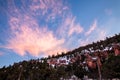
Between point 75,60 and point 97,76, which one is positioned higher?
point 75,60

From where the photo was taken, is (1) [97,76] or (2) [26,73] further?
(2) [26,73]

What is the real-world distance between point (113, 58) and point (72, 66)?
1619cm

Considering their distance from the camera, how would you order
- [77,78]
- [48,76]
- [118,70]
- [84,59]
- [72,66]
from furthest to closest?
[84,59] < [72,66] < [48,76] < [77,78] < [118,70]

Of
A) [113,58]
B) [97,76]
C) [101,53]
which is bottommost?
[97,76]

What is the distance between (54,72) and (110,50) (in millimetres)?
20132

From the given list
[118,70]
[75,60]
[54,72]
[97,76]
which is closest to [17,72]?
[54,72]

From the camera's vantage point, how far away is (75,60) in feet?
242

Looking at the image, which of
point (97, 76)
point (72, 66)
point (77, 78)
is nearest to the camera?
point (97, 76)

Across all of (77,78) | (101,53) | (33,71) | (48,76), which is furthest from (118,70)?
(33,71)

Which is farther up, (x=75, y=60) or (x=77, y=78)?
(x=75, y=60)

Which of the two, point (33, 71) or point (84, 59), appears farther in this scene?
point (84, 59)

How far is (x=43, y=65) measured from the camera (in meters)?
70.9

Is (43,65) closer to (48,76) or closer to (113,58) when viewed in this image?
(48,76)

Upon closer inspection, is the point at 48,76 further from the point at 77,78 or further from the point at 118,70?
the point at 118,70
